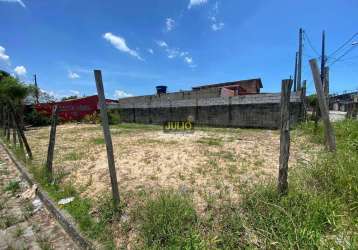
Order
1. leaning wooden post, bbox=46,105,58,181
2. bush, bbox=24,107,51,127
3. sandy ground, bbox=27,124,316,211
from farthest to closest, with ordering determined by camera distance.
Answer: bush, bbox=24,107,51,127 → leaning wooden post, bbox=46,105,58,181 → sandy ground, bbox=27,124,316,211

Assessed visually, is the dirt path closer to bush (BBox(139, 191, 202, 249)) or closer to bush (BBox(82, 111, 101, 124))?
bush (BBox(139, 191, 202, 249))

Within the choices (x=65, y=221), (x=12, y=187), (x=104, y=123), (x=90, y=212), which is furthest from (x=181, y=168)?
(x=12, y=187)

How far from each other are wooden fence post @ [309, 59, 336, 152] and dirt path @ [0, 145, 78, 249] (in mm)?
3893

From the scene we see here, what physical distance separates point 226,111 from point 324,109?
8640 mm

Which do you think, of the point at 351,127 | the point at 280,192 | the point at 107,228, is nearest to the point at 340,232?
the point at 280,192

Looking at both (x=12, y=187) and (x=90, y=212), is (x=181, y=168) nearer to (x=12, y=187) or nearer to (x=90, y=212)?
(x=90, y=212)

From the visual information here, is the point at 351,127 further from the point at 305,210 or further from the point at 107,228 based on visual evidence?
the point at 107,228

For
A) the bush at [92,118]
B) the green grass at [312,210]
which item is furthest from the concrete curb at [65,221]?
the bush at [92,118]

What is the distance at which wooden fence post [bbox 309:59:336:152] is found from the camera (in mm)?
3355

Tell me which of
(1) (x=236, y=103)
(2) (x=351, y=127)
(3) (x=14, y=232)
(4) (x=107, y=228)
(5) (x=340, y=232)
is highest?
(1) (x=236, y=103)

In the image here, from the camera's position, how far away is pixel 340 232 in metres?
1.73

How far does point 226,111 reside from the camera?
1206 cm

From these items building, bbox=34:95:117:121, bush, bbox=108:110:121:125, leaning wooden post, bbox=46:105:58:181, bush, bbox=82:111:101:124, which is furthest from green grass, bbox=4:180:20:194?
building, bbox=34:95:117:121

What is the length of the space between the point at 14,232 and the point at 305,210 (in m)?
3.21
